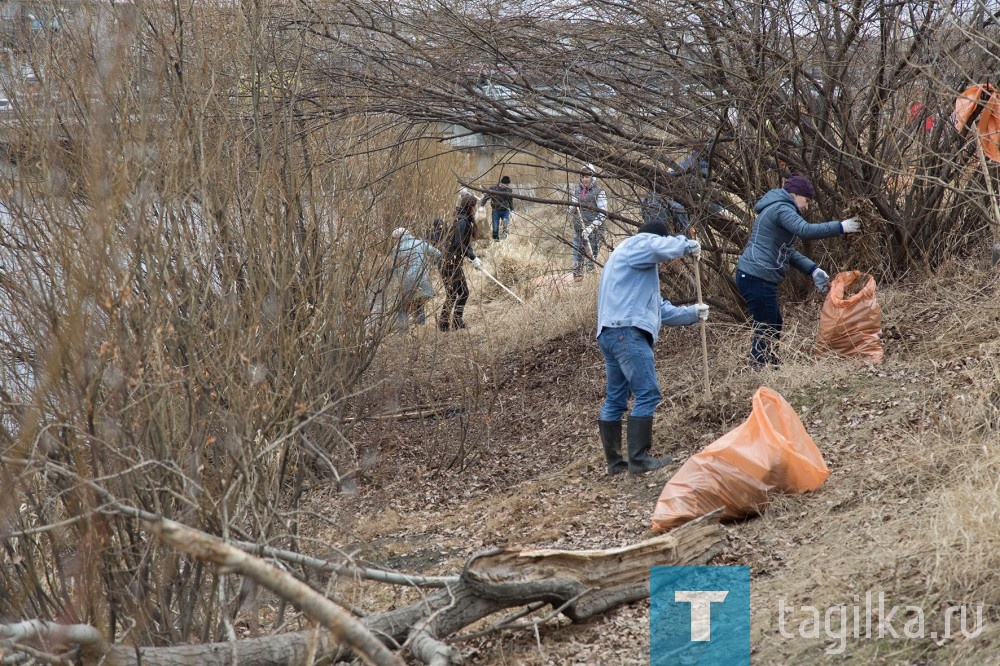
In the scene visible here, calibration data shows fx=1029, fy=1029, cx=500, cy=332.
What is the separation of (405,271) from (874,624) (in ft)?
16.1

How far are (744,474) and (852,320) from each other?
2.34 metres

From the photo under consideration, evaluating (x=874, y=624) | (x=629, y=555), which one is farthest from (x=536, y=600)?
(x=874, y=624)

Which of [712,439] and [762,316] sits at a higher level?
[762,316]

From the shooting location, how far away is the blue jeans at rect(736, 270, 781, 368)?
7566 mm

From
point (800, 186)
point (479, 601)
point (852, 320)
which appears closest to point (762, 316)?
point (852, 320)

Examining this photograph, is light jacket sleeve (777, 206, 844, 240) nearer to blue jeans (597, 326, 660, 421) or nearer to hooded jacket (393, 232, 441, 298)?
blue jeans (597, 326, 660, 421)

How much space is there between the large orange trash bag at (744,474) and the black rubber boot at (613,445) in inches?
56.4

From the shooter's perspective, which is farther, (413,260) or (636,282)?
(413,260)

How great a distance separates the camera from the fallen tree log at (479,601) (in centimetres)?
365

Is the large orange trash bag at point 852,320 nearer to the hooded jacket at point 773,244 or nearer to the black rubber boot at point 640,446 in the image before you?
the hooded jacket at point 773,244

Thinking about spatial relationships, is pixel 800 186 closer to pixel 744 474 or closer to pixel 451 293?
pixel 744 474

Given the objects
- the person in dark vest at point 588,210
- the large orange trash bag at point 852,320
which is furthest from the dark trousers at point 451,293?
the large orange trash bag at point 852,320

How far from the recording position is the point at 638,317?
6465mm

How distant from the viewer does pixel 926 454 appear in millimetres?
5184
